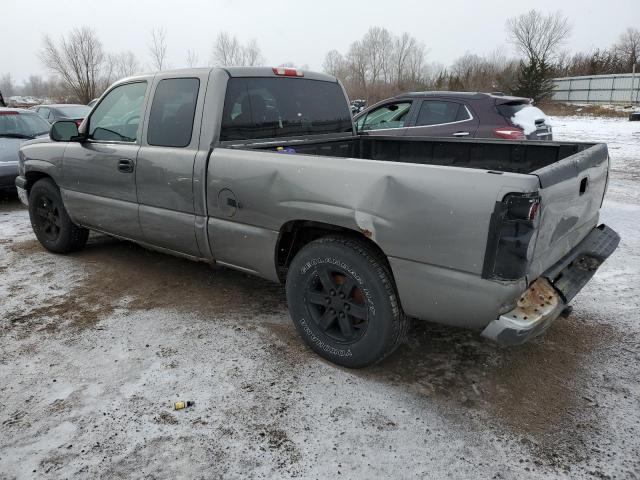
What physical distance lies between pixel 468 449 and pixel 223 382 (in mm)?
1439

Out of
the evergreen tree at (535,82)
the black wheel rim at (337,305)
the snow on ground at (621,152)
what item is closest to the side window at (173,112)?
the black wheel rim at (337,305)

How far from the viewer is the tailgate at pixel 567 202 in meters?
2.39

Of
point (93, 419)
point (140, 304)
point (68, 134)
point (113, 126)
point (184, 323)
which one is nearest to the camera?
point (93, 419)

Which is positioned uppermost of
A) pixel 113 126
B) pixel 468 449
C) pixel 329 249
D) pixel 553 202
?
pixel 113 126

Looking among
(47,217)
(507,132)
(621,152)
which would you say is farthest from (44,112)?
(621,152)

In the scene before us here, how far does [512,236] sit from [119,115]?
3.57 m

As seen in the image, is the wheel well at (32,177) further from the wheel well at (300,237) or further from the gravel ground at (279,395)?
the wheel well at (300,237)

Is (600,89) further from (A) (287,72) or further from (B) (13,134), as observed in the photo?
(A) (287,72)

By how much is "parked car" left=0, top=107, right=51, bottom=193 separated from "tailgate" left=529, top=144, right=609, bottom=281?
806 cm

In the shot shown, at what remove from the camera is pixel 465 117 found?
22.5ft

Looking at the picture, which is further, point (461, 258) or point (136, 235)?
point (136, 235)

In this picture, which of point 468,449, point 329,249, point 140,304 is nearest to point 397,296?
point 329,249

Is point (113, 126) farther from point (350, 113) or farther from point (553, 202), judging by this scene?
point (553, 202)

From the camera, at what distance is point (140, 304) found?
4094 millimetres
